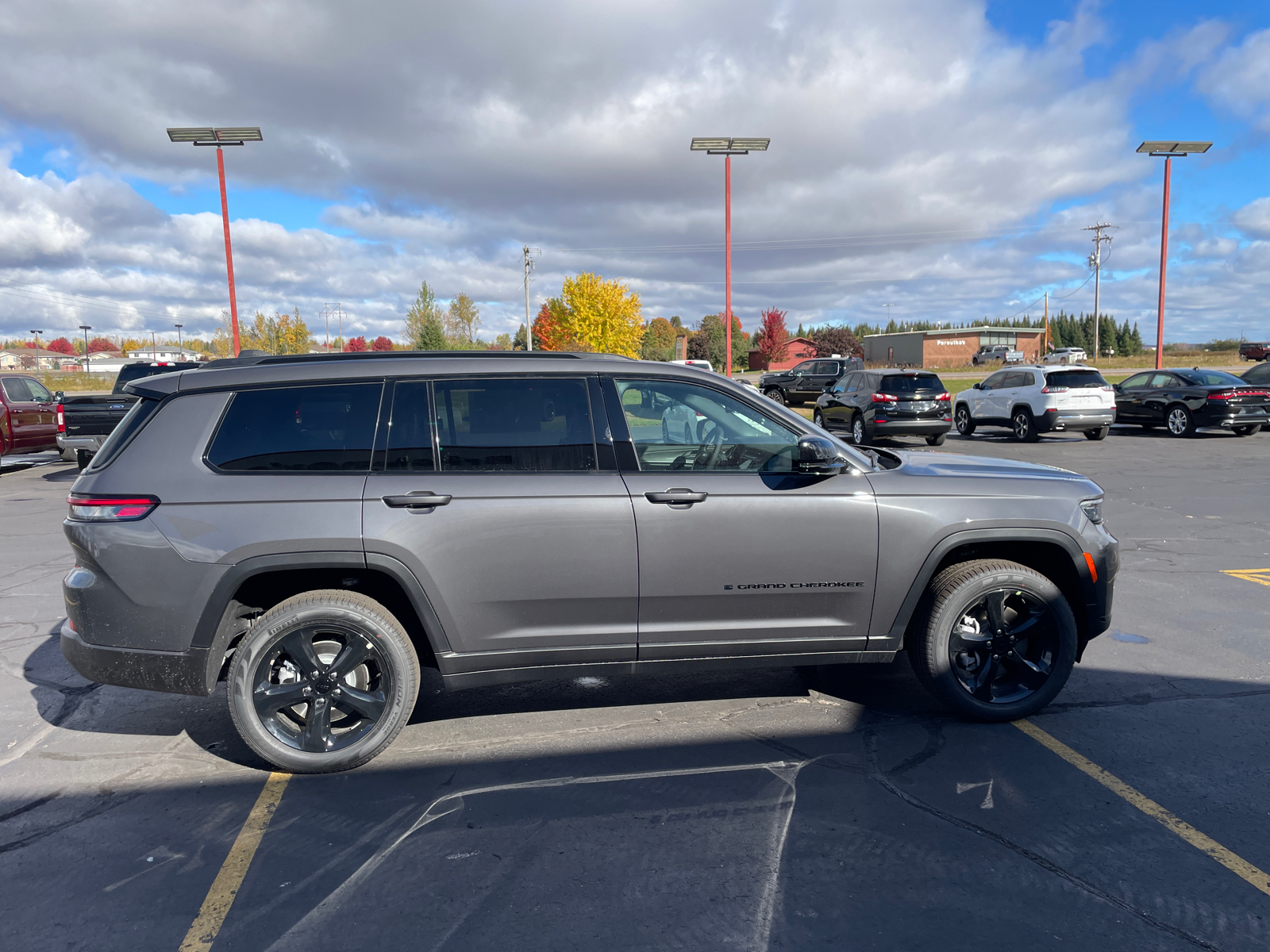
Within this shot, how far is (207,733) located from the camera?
13.4 feet

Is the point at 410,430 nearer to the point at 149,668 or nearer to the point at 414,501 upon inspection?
the point at 414,501

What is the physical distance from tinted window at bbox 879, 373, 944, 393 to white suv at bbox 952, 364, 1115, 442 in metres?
2.46

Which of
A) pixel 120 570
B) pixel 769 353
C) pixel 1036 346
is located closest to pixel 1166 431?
pixel 120 570

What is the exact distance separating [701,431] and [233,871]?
8.44ft

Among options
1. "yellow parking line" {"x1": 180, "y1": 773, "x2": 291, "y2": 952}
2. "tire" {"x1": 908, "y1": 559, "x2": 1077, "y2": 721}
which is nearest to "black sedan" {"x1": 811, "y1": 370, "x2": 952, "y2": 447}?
"tire" {"x1": 908, "y1": 559, "x2": 1077, "y2": 721}

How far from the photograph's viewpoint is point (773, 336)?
8175cm

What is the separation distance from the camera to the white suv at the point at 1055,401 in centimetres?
1811

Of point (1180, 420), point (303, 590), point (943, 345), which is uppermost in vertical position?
point (943, 345)

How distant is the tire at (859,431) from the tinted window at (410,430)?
15534mm

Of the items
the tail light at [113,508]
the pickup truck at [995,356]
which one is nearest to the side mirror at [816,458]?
the tail light at [113,508]

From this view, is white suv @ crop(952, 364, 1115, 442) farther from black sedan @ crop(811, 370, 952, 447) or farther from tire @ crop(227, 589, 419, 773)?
tire @ crop(227, 589, 419, 773)

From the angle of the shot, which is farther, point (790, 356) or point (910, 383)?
point (790, 356)

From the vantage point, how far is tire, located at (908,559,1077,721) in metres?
3.90

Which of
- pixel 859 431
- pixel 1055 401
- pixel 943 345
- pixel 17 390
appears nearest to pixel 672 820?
pixel 859 431
